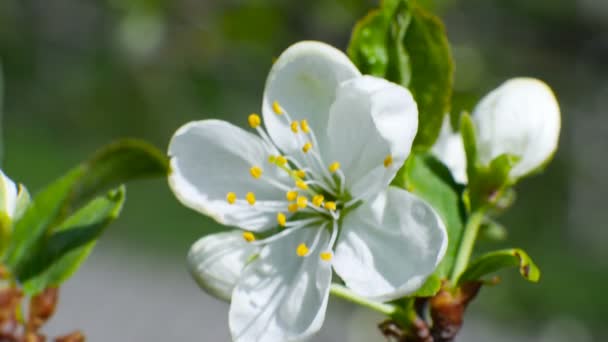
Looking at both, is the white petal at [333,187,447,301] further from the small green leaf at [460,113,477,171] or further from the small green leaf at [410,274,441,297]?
the small green leaf at [460,113,477,171]

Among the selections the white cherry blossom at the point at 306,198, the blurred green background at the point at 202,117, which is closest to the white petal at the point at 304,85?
the white cherry blossom at the point at 306,198

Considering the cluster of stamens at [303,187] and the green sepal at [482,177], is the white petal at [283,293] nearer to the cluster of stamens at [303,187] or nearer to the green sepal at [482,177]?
the cluster of stamens at [303,187]

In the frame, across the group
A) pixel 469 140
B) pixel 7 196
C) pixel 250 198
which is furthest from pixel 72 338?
pixel 469 140

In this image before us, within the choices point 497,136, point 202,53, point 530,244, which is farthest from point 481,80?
point 530,244

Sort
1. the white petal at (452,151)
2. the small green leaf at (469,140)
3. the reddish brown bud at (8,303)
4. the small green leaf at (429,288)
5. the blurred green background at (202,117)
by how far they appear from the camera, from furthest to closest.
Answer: the blurred green background at (202,117) < the white petal at (452,151) < the small green leaf at (469,140) < the small green leaf at (429,288) < the reddish brown bud at (8,303)

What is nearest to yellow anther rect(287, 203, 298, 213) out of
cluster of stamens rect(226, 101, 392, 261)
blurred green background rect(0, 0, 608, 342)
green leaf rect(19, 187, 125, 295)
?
cluster of stamens rect(226, 101, 392, 261)

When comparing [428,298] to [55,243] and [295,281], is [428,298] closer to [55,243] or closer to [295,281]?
[295,281]
